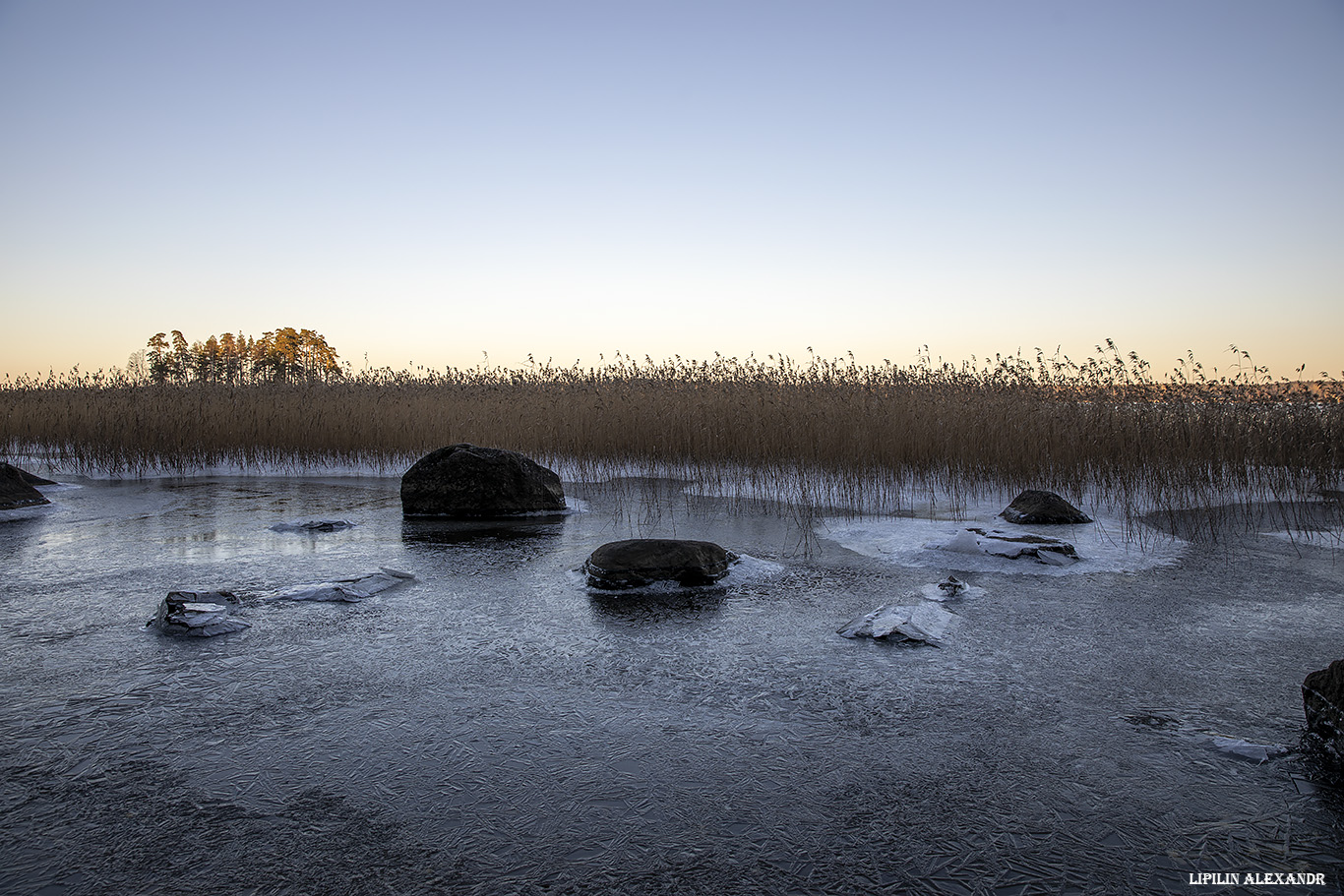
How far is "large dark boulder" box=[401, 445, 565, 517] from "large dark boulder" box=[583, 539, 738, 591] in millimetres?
2719

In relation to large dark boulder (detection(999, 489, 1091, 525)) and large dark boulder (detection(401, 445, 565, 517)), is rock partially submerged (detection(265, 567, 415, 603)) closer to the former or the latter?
large dark boulder (detection(401, 445, 565, 517))

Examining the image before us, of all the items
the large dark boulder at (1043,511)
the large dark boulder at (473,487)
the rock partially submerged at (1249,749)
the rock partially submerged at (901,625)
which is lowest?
the rock partially submerged at (1249,749)

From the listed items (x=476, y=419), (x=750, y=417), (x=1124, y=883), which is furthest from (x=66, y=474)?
(x=1124, y=883)

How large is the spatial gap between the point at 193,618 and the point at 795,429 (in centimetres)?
661

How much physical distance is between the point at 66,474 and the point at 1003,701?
474 inches

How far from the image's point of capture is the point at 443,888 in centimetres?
151

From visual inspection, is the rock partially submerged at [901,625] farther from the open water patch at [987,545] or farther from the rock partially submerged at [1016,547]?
the rock partially submerged at [1016,547]

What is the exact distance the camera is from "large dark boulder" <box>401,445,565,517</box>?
6707 millimetres

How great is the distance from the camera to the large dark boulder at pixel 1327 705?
6.40 ft

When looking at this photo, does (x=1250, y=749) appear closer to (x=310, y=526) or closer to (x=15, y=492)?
(x=310, y=526)

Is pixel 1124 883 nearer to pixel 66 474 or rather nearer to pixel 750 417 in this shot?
pixel 750 417

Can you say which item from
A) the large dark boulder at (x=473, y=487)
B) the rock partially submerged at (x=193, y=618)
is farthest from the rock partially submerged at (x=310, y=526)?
the rock partially submerged at (x=193, y=618)

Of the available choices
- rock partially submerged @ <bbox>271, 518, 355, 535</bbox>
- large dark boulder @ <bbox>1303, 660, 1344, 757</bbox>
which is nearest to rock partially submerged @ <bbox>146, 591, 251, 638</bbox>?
rock partially submerged @ <bbox>271, 518, 355, 535</bbox>

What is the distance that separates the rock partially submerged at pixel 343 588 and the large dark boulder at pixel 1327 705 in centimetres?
365
